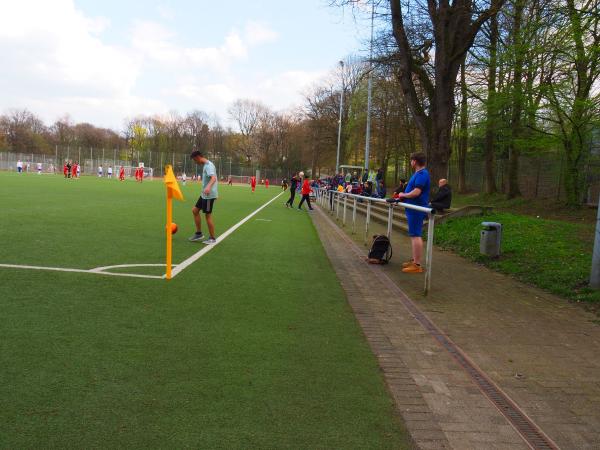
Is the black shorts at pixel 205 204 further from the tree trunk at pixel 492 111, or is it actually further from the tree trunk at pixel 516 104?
the tree trunk at pixel 492 111

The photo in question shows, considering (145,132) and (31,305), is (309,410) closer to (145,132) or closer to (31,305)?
(31,305)

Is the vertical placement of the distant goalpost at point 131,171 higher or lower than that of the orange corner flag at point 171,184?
higher

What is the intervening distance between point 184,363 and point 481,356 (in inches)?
102

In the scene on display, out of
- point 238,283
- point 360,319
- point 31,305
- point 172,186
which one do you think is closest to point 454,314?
point 360,319

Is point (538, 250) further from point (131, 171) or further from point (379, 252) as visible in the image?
point (131, 171)

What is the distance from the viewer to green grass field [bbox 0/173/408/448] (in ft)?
9.13

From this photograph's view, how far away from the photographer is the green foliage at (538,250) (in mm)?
7855

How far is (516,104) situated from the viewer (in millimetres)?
20609

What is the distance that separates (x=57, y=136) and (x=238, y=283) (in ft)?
348

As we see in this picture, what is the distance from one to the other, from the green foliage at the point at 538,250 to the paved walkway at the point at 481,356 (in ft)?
1.50

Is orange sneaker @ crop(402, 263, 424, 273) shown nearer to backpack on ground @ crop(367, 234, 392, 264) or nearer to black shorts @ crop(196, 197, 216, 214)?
backpack on ground @ crop(367, 234, 392, 264)

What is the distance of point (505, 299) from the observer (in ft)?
22.9

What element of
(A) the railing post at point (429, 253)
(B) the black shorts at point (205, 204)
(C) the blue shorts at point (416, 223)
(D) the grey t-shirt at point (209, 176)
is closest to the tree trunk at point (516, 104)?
(C) the blue shorts at point (416, 223)

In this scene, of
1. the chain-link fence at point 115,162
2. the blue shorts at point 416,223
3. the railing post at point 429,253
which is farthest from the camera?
the chain-link fence at point 115,162
